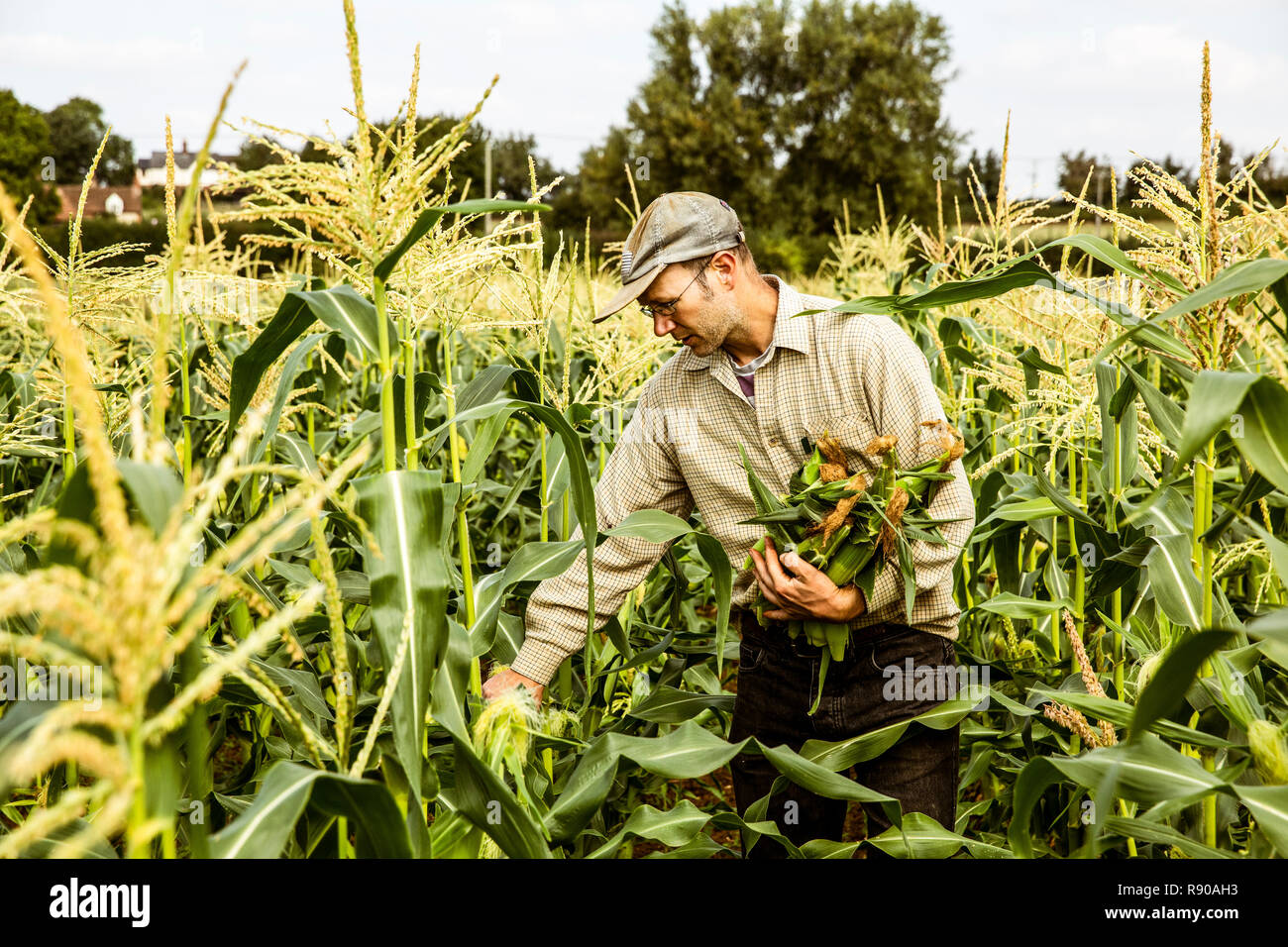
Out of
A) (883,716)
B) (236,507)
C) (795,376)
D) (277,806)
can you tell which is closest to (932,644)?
(883,716)

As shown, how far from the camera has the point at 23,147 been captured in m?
34.4

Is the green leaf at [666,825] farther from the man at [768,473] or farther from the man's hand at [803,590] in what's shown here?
the man's hand at [803,590]

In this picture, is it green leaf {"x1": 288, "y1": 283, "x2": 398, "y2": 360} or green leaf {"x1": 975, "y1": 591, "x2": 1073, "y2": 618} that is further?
green leaf {"x1": 975, "y1": 591, "x2": 1073, "y2": 618}

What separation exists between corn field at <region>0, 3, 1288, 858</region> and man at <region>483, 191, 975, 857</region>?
14cm

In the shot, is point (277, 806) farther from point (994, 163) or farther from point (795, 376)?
point (994, 163)

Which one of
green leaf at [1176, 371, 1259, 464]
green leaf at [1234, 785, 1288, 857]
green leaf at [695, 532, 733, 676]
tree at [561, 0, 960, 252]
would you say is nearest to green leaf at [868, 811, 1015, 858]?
green leaf at [695, 532, 733, 676]

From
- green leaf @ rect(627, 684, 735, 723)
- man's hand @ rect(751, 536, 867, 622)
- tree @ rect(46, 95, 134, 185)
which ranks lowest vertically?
green leaf @ rect(627, 684, 735, 723)

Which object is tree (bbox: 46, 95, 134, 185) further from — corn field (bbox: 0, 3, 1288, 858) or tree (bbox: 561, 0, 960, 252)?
corn field (bbox: 0, 3, 1288, 858)

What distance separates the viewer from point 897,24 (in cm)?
3931

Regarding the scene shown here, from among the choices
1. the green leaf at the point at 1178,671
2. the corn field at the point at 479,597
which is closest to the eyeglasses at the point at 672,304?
the corn field at the point at 479,597

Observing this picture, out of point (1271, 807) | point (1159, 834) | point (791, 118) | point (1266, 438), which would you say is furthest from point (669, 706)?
point (791, 118)

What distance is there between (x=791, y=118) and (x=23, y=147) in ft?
94.6

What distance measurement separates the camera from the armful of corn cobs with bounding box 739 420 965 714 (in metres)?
2.26
